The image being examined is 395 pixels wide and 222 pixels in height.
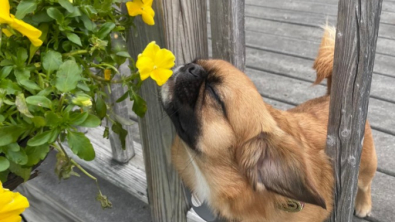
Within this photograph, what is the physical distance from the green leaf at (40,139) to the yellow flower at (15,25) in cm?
19

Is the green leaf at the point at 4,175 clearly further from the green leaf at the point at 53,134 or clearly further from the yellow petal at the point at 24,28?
the yellow petal at the point at 24,28

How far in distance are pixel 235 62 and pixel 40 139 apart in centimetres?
80

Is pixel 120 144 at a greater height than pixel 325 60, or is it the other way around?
pixel 325 60

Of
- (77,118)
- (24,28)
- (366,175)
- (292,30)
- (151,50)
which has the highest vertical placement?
(24,28)

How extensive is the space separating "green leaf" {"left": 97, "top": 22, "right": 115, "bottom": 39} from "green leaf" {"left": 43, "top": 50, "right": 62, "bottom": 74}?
5.6 inches

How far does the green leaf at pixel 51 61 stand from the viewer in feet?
3.03

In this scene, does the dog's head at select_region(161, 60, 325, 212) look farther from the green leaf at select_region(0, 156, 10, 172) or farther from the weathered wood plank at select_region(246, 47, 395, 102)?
the weathered wood plank at select_region(246, 47, 395, 102)

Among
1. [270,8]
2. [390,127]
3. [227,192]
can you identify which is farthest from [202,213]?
[270,8]

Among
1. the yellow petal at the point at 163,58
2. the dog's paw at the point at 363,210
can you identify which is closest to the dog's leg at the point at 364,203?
the dog's paw at the point at 363,210

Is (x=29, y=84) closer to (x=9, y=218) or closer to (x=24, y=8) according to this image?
A: (x=24, y=8)

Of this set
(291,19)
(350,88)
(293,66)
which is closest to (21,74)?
(350,88)

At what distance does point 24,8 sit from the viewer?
0.87 m

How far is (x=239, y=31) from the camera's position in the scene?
1423 mm

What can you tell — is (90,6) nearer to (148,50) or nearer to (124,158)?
(148,50)
